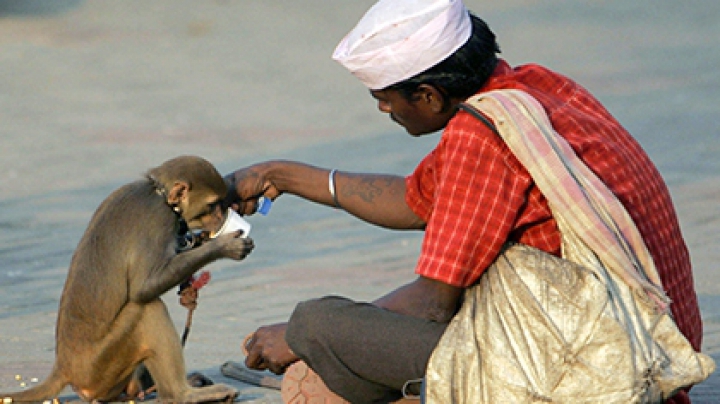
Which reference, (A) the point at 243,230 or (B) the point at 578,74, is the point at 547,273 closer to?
(A) the point at 243,230

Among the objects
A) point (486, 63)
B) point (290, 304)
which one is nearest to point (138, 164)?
point (290, 304)

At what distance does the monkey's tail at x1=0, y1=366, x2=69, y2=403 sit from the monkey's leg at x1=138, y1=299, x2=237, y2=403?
1.14ft

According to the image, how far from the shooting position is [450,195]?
319cm

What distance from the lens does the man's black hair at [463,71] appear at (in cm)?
349

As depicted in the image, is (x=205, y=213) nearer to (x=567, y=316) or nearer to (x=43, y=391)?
(x=43, y=391)

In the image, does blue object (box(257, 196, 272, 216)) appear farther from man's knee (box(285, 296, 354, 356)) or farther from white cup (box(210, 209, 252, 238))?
man's knee (box(285, 296, 354, 356))

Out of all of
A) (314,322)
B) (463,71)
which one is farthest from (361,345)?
(463,71)

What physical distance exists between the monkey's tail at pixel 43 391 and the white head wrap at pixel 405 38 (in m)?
1.88

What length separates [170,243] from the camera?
4.71m

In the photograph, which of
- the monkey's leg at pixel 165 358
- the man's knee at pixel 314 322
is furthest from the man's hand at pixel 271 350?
the monkey's leg at pixel 165 358

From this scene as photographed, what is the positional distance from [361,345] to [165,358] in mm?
1234

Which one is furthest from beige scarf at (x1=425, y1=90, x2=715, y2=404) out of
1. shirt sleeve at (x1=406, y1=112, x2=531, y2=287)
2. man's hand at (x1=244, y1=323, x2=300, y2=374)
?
man's hand at (x1=244, y1=323, x2=300, y2=374)

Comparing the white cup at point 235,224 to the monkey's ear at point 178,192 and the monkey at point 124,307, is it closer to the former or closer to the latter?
the monkey at point 124,307

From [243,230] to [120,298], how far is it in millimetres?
550
